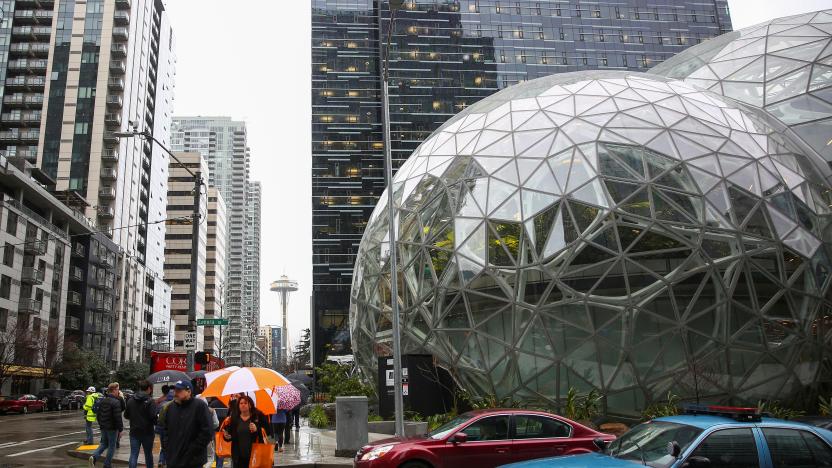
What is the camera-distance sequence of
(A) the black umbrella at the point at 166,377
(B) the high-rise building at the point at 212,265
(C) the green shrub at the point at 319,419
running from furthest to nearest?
1. (B) the high-rise building at the point at 212,265
2. (C) the green shrub at the point at 319,419
3. (A) the black umbrella at the point at 166,377

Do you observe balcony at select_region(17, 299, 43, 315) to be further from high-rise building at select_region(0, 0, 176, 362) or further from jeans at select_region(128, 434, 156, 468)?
jeans at select_region(128, 434, 156, 468)

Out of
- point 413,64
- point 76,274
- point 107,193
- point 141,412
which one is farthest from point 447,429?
point 413,64

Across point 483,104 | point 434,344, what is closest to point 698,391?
point 434,344

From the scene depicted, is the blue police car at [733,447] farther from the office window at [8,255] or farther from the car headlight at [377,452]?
the office window at [8,255]

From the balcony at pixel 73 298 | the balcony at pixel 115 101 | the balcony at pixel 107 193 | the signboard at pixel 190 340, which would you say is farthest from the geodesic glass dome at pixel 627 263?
the balcony at pixel 115 101

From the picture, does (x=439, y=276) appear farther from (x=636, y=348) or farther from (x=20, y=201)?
(x=20, y=201)

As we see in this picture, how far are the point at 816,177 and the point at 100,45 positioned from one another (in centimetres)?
9225

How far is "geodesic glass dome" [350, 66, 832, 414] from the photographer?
1803 centimetres

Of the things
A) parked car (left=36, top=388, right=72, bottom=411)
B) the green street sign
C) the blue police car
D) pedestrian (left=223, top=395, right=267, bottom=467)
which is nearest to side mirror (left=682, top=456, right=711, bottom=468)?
the blue police car

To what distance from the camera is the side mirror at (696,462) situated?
239 inches

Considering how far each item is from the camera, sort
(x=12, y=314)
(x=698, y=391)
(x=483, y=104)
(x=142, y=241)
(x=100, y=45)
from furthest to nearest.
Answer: (x=142, y=241) → (x=100, y=45) → (x=12, y=314) → (x=483, y=104) → (x=698, y=391)

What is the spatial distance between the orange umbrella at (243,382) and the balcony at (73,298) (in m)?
65.4

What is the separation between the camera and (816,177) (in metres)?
21.1

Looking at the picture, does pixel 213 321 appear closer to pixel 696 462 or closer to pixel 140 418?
pixel 140 418
